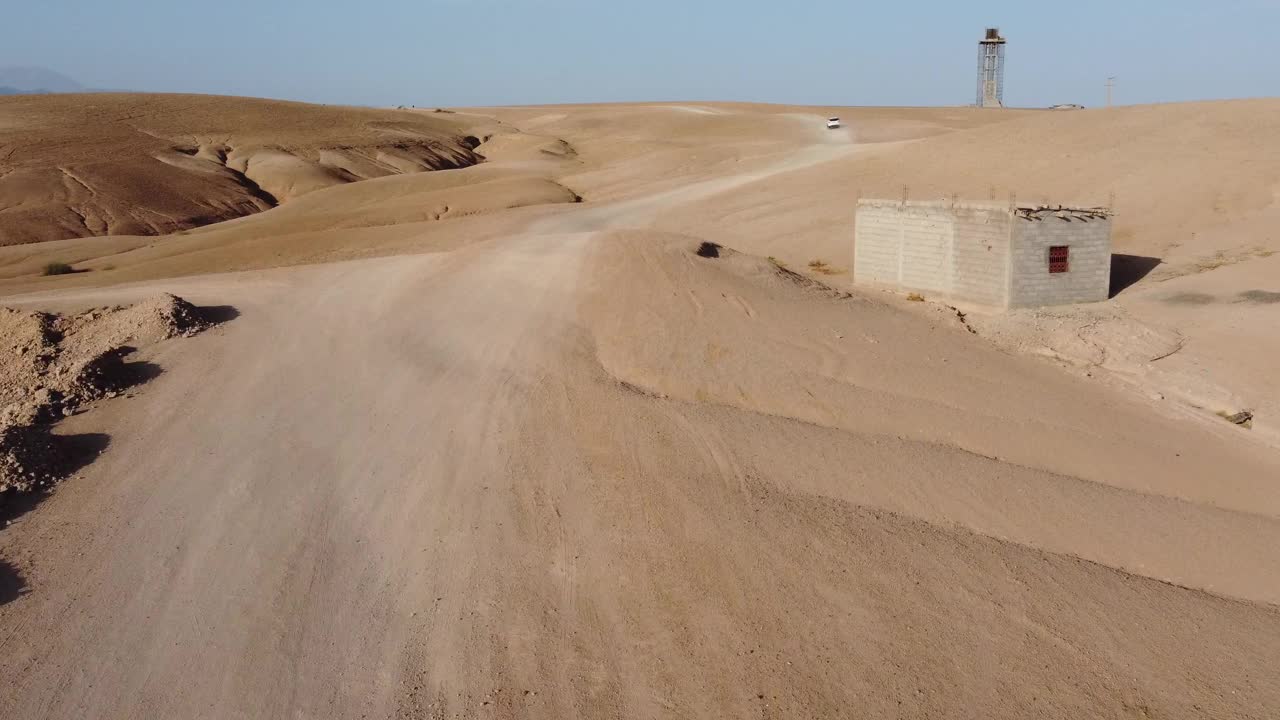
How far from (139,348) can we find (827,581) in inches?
365

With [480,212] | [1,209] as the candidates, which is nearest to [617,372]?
[480,212]

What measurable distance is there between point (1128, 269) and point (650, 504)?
16804 millimetres

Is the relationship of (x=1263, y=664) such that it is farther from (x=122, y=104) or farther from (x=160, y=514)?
(x=122, y=104)

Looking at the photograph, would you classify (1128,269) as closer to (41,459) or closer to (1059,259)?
(1059,259)

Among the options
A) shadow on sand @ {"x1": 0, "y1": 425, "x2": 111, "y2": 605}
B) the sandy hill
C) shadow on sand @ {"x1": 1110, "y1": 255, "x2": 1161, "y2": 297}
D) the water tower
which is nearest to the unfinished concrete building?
shadow on sand @ {"x1": 1110, "y1": 255, "x2": 1161, "y2": 297}

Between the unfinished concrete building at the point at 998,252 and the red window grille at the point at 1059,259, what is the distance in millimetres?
19

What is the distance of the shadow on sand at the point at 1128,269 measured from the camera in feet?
66.5

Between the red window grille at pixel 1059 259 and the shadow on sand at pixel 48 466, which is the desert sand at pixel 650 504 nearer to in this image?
the shadow on sand at pixel 48 466

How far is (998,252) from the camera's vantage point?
57.8 ft

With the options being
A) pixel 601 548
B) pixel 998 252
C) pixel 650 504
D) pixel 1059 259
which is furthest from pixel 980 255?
pixel 601 548

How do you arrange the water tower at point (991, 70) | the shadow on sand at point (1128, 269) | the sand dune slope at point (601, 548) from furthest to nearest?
the water tower at point (991, 70) < the shadow on sand at point (1128, 269) < the sand dune slope at point (601, 548)

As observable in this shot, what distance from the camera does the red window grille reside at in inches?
708

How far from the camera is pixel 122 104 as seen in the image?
53.2 metres

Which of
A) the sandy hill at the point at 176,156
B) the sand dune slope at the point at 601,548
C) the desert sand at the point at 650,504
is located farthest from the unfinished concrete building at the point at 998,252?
the sandy hill at the point at 176,156
